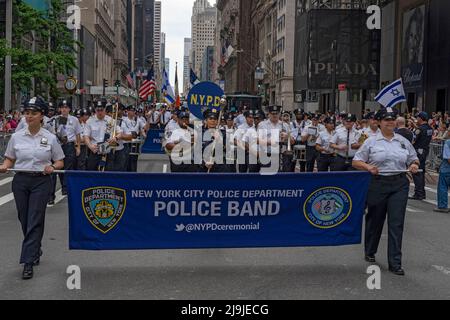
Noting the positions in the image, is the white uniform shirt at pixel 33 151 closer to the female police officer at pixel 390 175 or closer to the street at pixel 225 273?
the street at pixel 225 273

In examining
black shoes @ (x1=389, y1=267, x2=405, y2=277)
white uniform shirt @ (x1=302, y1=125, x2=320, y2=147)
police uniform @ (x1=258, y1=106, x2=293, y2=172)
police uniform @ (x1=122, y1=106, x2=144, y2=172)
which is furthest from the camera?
white uniform shirt @ (x1=302, y1=125, x2=320, y2=147)

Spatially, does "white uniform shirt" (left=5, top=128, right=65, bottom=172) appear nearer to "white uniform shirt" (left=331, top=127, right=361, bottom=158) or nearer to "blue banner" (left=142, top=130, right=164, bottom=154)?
"white uniform shirt" (left=331, top=127, right=361, bottom=158)

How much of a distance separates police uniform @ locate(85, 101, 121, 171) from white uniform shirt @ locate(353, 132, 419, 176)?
7.38 m

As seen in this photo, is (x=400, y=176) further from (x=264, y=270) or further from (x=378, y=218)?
(x=264, y=270)

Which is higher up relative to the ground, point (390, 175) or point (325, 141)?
point (325, 141)

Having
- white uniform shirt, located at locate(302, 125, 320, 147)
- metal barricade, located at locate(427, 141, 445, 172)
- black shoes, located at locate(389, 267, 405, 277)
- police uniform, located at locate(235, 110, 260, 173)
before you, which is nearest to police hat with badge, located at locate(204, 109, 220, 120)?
police uniform, located at locate(235, 110, 260, 173)

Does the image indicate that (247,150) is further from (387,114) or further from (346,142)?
(387,114)

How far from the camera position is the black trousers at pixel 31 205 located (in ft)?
24.9

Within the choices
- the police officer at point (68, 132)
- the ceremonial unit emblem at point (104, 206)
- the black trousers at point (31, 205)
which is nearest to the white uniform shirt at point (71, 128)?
the police officer at point (68, 132)

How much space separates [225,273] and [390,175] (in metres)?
2.35

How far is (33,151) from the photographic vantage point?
7.61 metres

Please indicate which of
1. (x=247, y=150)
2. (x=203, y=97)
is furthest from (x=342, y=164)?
(x=203, y=97)

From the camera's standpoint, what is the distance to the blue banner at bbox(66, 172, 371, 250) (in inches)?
300

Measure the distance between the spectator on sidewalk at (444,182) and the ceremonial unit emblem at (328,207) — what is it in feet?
19.1
